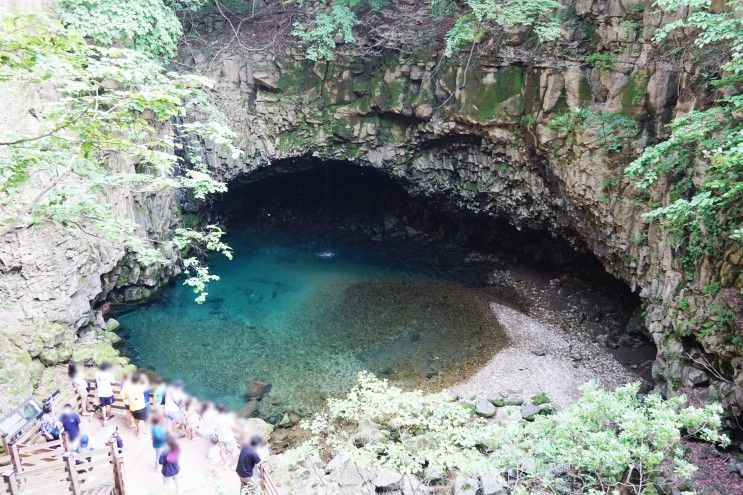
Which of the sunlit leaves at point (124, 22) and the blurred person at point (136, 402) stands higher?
the sunlit leaves at point (124, 22)

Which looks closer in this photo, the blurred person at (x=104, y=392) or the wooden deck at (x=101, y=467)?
the wooden deck at (x=101, y=467)

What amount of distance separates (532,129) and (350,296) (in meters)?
9.34

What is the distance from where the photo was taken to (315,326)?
692 inches

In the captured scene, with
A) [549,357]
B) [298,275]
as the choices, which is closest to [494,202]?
[549,357]

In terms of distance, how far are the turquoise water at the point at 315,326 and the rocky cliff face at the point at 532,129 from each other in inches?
167

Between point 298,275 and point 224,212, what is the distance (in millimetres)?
6776

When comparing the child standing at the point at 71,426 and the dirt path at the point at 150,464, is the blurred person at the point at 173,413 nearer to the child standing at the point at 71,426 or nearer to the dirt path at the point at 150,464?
the dirt path at the point at 150,464

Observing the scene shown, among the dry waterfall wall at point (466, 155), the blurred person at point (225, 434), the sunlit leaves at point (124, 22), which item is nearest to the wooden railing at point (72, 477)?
the blurred person at point (225, 434)

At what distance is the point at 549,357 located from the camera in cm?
1549

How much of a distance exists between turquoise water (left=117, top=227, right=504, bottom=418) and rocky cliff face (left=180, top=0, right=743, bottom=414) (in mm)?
4252

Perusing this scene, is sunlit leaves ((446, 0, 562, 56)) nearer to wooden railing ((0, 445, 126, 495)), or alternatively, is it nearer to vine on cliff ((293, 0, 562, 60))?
vine on cliff ((293, 0, 562, 60))

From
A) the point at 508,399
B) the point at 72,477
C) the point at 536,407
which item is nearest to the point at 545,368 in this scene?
the point at 508,399

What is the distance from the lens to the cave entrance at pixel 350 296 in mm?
15156

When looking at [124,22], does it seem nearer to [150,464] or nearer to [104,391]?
[104,391]
